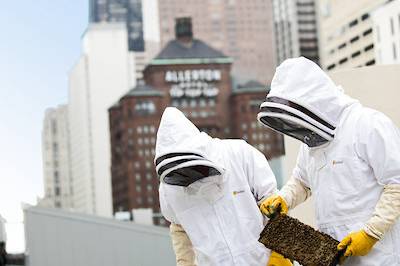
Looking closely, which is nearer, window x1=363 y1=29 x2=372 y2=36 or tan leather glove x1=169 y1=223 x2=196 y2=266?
tan leather glove x1=169 y1=223 x2=196 y2=266

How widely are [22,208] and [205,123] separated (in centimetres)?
13471

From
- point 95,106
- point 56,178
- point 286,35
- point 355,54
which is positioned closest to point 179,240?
point 355,54

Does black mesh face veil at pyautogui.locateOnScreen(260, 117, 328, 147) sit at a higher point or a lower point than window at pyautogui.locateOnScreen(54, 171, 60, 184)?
higher

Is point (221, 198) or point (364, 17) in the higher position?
point (364, 17)

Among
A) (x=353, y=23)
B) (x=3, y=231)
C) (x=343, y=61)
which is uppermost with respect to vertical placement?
(x=353, y=23)

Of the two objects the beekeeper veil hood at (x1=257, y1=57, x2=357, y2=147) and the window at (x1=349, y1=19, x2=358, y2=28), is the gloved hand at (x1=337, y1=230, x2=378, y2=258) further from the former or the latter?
the window at (x1=349, y1=19, x2=358, y2=28)

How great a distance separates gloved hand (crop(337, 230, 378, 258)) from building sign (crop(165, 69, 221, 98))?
454 feet

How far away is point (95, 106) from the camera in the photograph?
164 m

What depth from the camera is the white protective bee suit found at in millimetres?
4555

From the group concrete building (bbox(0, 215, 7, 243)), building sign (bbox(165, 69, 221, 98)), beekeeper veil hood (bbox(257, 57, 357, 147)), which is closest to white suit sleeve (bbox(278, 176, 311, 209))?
beekeeper veil hood (bbox(257, 57, 357, 147))

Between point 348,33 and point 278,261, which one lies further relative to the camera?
point 348,33

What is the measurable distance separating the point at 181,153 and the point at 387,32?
101179 mm

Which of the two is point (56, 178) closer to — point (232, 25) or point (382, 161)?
point (232, 25)

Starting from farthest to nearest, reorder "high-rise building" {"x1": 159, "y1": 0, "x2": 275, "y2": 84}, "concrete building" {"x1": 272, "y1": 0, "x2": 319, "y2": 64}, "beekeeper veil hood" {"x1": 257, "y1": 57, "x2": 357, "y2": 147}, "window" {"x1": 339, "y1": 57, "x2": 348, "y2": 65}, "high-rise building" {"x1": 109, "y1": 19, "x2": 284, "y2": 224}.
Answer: "concrete building" {"x1": 272, "y1": 0, "x2": 319, "y2": 64}, "high-rise building" {"x1": 159, "y1": 0, "x2": 275, "y2": 84}, "high-rise building" {"x1": 109, "y1": 19, "x2": 284, "y2": 224}, "window" {"x1": 339, "y1": 57, "x2": 348, "y2": 65}, "beekeeper veil hood" {"x1": 257, "y1": 57, "x2": 357, "y2": 147}
